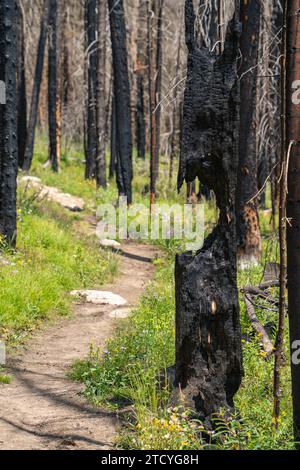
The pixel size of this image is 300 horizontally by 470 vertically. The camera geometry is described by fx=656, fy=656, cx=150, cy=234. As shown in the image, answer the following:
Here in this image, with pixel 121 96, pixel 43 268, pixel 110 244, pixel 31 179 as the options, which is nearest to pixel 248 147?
pixel 43 268

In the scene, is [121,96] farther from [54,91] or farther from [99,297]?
[99,297]

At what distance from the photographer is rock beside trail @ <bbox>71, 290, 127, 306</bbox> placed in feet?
32.7

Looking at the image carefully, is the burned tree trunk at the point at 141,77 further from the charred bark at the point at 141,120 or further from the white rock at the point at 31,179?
the white rock at the point at 31,179

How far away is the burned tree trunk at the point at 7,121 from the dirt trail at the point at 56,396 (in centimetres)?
200

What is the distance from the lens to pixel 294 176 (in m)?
4.88

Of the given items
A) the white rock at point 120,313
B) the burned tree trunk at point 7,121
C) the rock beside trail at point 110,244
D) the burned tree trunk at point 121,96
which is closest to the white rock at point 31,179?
the burned tree trunk at point 121,96

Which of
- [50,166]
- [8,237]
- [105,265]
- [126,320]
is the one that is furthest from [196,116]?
[50,166]

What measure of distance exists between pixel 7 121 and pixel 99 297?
10.4ft

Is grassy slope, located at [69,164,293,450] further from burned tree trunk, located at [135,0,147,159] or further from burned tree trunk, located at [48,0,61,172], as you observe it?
burned tree trunk, located at [135,0,147,159]

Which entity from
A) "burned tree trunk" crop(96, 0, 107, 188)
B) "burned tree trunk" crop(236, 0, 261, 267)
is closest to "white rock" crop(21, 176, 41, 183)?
"burned tree trunk" crop(96, 0, 107, 188)

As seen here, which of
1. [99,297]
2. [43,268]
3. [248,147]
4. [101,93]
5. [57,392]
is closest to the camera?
[57,392]

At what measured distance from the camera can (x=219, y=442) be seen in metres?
4.80

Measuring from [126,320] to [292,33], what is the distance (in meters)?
5.00

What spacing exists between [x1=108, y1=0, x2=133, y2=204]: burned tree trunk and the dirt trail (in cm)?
741
